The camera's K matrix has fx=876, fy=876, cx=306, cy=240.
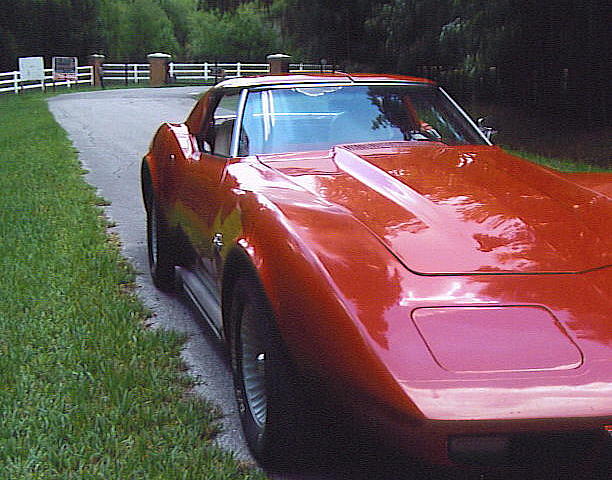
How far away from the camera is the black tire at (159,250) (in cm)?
528

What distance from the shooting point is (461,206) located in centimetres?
331

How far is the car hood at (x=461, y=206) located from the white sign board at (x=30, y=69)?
1294 inches

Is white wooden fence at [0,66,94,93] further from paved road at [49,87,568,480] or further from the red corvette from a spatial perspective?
the red corvette

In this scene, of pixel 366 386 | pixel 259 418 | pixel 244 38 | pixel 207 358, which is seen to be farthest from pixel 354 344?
pixel 244 38

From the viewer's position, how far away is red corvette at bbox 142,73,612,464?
7.90 ft

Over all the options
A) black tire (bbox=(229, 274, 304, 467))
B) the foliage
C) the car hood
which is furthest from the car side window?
the foliage

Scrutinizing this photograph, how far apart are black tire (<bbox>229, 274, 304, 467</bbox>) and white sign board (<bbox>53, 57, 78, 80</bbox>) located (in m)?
36.0

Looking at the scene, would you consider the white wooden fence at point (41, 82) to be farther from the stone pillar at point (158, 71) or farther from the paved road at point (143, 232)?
the paved road at point (143, 232)

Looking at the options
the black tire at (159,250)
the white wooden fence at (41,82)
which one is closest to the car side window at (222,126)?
the black tire at (159,250)

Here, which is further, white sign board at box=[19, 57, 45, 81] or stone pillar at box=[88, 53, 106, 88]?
stone pillar at box=[88, 53, 106, 88]

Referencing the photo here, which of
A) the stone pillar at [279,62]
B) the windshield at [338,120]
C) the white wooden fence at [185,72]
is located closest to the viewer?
the windshield at [338,120]

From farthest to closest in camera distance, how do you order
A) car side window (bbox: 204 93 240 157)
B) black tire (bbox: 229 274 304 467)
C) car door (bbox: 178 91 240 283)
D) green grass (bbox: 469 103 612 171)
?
green grass (bbox: 469 103 612 171)
car side window (bbox: 204 93 240 157)
car door (bbox: 178 91 240 283)
black tire (bbox: 229 274 304 467)

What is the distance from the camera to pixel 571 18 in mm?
15297

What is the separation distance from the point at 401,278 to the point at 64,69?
3729cm
